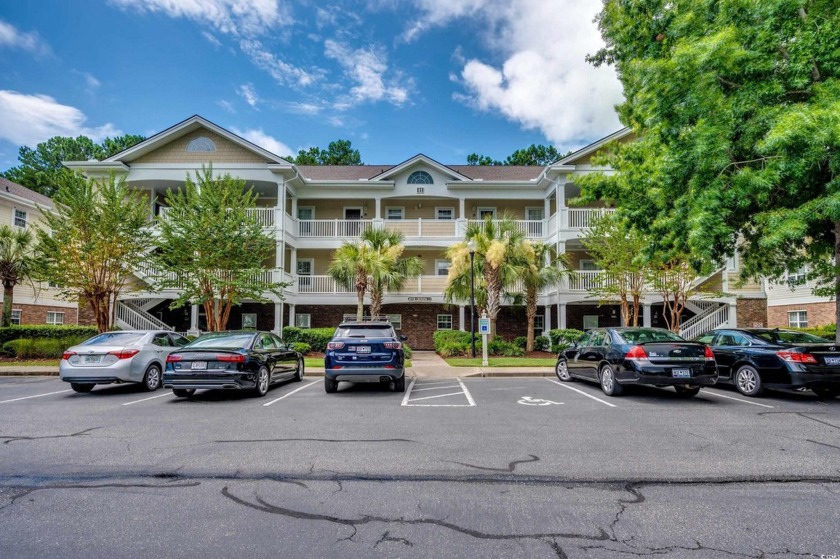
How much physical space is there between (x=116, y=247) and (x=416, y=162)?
14.2 metres

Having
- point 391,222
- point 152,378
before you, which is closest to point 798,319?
point 391,222

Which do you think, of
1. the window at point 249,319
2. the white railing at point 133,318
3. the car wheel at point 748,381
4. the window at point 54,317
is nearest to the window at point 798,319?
the car wheel at point 748,381

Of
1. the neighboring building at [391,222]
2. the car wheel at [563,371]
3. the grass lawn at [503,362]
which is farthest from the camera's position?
the neighboring building at [391,222]

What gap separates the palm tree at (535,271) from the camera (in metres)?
19.4

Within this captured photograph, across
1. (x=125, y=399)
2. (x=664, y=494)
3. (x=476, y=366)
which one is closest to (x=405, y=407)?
(x=664, y=494)

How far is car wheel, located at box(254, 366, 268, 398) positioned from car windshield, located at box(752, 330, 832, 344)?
36.0ft

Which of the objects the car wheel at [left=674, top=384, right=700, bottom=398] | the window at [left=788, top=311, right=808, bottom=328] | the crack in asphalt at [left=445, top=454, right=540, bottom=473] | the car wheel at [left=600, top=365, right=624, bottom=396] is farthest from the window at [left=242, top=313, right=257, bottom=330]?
the window at [left=788, top=311, right=808, bottom=328]

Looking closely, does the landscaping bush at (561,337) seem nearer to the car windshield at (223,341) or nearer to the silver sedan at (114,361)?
the car windshield at (223,341)

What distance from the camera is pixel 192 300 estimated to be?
18281mm

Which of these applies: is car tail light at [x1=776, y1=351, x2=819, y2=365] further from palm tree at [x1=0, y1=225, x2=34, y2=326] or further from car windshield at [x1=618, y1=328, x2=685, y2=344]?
palm tree at [x1=0, y1=225, x2=34, y2=326]

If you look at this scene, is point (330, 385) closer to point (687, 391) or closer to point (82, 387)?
point (82, 387)

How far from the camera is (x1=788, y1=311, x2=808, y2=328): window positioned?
835 inches

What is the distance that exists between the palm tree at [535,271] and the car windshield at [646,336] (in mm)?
8658

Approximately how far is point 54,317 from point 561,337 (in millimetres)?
27453
